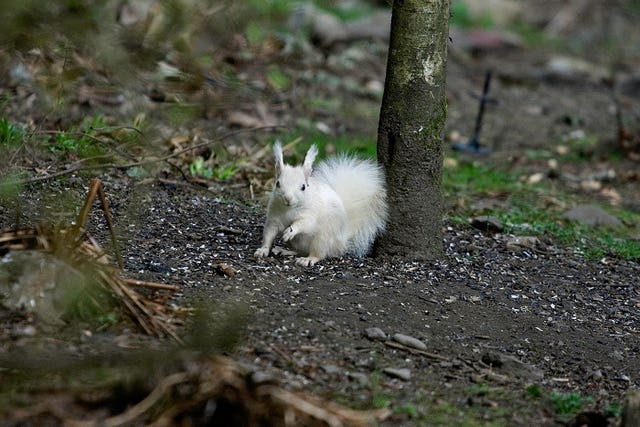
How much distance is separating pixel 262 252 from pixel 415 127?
38.3 inches

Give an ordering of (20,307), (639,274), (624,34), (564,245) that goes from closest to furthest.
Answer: (20,307) → (639,274) → (564,245) → (624,34)

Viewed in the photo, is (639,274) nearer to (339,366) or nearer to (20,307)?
(339,366)

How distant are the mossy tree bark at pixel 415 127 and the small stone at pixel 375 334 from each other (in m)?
1.16

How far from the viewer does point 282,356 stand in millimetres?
3523

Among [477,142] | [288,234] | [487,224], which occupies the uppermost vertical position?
[477,142]

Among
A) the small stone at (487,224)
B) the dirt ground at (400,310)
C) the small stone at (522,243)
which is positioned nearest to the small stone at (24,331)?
the dirt ground at (400,310)

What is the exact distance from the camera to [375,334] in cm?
386

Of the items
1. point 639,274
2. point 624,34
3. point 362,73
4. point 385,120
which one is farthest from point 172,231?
point 624,34

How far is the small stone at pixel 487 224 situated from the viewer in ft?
20.1

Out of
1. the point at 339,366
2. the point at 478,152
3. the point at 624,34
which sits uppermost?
the point at 624,34

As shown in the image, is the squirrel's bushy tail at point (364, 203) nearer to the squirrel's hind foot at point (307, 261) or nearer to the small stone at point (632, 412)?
the squirrel's hind foot at point (307, 261)

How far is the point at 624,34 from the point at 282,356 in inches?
477

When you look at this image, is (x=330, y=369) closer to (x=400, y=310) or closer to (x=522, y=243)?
(x=400, y=310)

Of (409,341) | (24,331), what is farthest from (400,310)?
(24,331)
